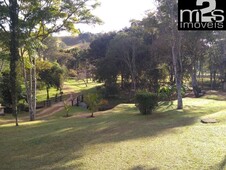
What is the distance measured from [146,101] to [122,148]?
8.25m

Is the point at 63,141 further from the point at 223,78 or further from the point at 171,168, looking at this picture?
the point at 223,78

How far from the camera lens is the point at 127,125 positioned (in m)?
15.1

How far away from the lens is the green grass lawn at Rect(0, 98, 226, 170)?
8.90m

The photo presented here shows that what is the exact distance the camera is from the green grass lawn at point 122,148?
8.90 m

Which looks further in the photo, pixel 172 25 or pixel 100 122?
pixel 172 25

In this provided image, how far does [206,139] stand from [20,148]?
23.6 feet

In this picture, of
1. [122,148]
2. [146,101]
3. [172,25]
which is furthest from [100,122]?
[172,25]

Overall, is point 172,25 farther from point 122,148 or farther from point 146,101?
point 122,148

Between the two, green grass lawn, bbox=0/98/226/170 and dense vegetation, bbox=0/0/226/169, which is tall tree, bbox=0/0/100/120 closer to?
dense vegetation, bbox=0/0/226/169

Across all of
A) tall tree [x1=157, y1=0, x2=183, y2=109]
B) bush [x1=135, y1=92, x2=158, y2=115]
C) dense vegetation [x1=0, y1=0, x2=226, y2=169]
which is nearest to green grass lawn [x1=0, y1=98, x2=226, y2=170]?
dense vegetation [x1=0, y1=0, x2=226, y2=169]

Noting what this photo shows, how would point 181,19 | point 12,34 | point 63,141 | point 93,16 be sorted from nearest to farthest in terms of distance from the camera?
1. point 63,141
2. point 12,34
3. point 181,19
4. point 93,16

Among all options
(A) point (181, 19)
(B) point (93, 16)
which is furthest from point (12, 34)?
(A) point (181, 19)

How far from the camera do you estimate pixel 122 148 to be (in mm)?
10492

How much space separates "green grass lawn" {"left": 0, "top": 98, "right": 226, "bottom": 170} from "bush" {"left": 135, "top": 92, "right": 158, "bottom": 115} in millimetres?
3568
